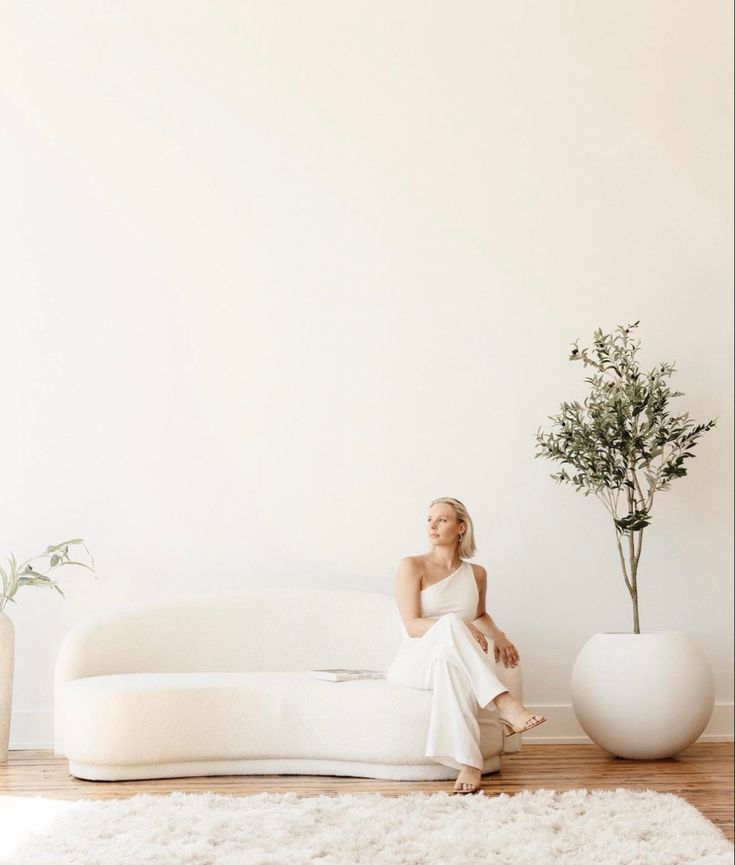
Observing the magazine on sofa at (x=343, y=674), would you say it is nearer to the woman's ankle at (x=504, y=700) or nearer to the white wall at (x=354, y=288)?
the woman's ankle at (x=504, y=700)

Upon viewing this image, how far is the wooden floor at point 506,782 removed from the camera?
450 centimetres

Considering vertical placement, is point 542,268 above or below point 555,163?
below

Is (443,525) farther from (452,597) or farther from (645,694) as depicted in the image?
(645,694)

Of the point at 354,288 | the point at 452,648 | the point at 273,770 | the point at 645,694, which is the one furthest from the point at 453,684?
the point at 354,288

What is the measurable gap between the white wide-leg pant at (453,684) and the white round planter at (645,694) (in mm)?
795

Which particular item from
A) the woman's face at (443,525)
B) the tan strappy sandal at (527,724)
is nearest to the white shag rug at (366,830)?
the tan strappy sandal at (527,724)

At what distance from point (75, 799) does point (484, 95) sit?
425 centimetres

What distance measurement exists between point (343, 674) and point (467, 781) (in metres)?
0.83

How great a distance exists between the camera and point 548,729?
596 cm

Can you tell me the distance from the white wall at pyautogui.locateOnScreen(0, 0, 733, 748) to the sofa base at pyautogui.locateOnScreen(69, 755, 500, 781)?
1.18m

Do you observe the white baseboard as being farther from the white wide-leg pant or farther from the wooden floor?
the white wide-leg pant

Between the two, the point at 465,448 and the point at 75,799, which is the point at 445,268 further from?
the point at 75,799

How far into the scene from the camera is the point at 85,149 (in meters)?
6.20

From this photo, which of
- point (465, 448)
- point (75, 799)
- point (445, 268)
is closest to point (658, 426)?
point (465, 448)
